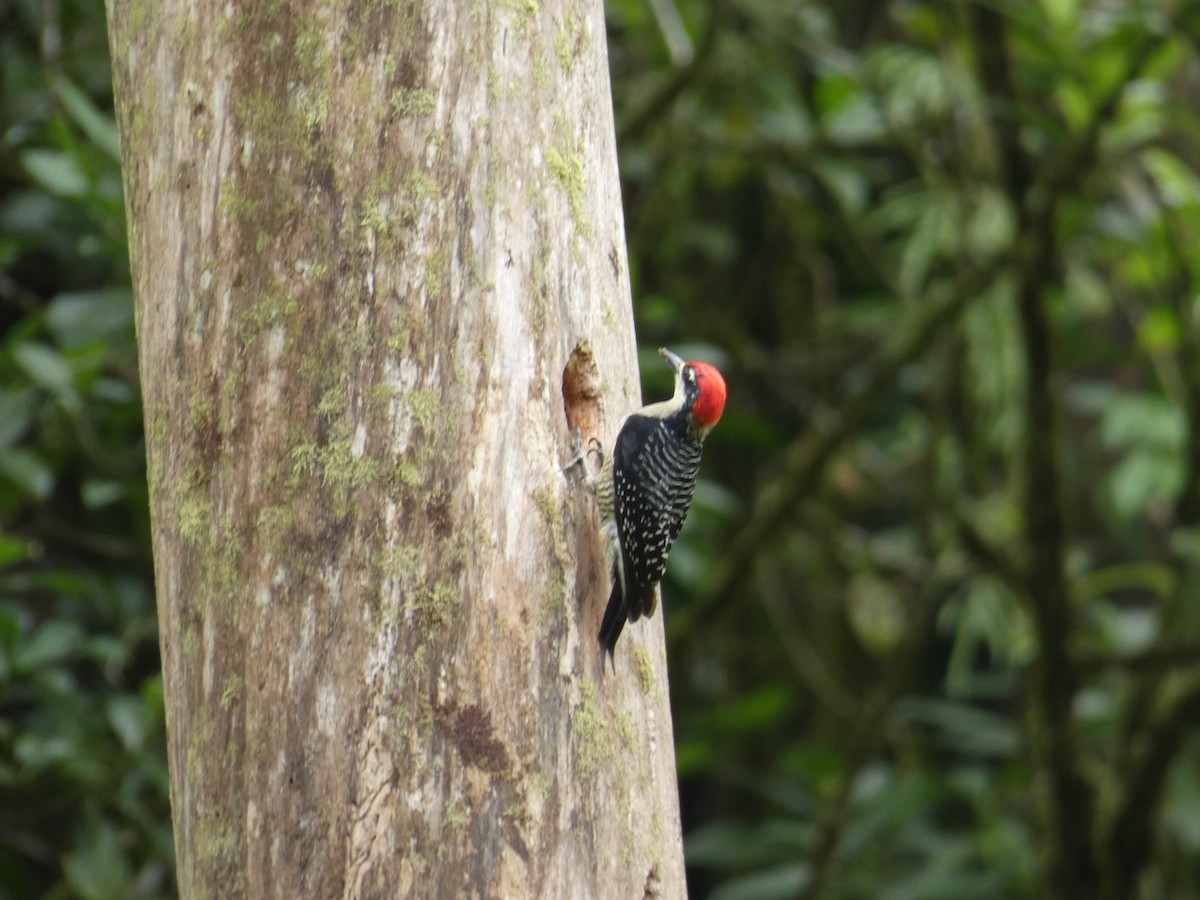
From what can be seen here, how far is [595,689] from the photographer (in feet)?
6.78

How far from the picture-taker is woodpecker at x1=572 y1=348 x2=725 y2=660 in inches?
87.0

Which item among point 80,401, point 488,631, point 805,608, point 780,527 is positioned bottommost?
point 805,608

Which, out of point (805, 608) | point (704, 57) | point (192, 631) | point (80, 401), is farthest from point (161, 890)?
point (805, 608)

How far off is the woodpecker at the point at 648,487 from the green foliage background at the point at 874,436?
0.86 m

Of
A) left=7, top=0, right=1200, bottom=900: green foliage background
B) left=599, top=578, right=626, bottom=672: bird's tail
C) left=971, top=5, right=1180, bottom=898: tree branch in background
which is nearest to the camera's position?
left=599, top=578, right=626, bottom=672: bird's tail

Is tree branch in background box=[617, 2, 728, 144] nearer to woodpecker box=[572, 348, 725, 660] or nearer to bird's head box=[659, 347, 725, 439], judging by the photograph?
woodpecker box=[572, 348, 725, 660]

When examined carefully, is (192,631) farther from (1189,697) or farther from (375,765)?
(1189,697)

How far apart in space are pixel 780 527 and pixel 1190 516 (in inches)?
53.1

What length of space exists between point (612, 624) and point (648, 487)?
0.48 m

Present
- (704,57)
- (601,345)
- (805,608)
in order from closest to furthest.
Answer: (601,345)
(704,57)
(805,608)

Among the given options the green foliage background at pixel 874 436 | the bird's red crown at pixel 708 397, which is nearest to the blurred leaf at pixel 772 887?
the green foliage background at pixel 874 436

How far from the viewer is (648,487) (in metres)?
2.55

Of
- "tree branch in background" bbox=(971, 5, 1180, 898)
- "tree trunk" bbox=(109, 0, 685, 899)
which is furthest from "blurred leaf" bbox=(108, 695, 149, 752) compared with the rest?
"tree branch in background" bbox=(971, 5, 1180, 898)

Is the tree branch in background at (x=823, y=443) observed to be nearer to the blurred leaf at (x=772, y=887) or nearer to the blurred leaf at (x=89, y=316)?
the blurred leaf at (x=772, y=887)
